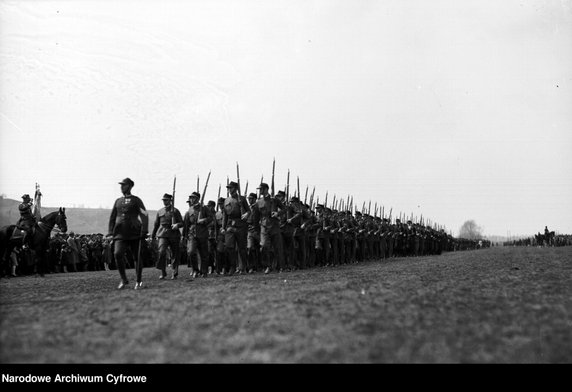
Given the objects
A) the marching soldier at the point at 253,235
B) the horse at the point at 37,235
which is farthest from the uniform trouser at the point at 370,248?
the horse at the point at 37,235

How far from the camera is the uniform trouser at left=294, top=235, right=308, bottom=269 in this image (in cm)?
1795

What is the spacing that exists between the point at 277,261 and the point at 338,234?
6918mm

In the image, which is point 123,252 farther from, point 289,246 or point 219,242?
point 289,246

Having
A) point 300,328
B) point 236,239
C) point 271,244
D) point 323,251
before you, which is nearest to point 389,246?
point 323,251

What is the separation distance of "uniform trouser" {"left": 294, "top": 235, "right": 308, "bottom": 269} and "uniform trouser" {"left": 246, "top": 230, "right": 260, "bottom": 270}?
1.46 meters

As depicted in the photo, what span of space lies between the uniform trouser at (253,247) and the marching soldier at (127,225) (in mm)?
4964

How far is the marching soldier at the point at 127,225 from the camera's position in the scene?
408 inches

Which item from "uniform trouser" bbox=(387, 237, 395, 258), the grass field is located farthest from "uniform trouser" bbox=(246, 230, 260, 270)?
"uniform trouser" bbox=(387, 237, 395, 258)

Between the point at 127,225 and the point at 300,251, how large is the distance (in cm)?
885

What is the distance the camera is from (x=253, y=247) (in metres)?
15.8

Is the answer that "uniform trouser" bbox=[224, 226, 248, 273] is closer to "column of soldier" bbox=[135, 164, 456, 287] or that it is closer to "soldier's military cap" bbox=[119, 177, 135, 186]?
"column of soldier" bbox=[135, 164, 456, 287]

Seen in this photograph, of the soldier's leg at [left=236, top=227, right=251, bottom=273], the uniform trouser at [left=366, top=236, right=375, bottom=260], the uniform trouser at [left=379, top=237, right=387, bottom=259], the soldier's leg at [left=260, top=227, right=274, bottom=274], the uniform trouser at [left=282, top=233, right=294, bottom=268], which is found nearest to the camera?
the soldier's leg at [left=236, top=227, right=251, bottom=273]

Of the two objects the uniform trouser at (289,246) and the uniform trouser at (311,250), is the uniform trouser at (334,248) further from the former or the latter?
the uniform trouser at (289,246)
